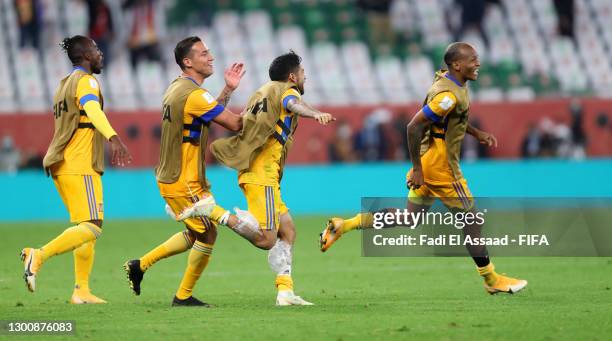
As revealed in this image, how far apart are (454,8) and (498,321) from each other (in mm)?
22086

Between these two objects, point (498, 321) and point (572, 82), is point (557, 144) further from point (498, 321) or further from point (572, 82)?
point (498, 321)

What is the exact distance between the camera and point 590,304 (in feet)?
30.9

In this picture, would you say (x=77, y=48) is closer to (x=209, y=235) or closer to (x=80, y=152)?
(x=80, y=152)

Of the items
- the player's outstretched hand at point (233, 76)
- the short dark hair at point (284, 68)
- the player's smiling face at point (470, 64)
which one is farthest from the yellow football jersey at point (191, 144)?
the player's smiling face at point (470, 64)

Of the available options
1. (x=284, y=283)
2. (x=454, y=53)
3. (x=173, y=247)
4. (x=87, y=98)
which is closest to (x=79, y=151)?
(x=87, y=98)

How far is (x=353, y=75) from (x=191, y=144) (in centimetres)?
1831

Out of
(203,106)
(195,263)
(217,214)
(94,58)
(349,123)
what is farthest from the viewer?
(349,123)

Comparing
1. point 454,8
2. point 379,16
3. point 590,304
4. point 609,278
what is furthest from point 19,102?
point 590,304

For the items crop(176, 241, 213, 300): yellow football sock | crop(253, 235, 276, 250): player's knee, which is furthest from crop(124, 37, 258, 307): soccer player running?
crop(253, 235, 276, 250): player's knee

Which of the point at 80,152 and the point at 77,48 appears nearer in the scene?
the point at 80,152

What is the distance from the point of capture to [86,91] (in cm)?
976

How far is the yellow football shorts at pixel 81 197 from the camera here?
Answer: 9883 millimetres

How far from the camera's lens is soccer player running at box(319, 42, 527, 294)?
1009 cm

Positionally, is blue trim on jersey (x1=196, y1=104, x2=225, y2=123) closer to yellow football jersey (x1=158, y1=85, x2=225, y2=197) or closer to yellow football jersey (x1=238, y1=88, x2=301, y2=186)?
yellow football jersey (x1=158, y1=85, x2=225, y2=197)
